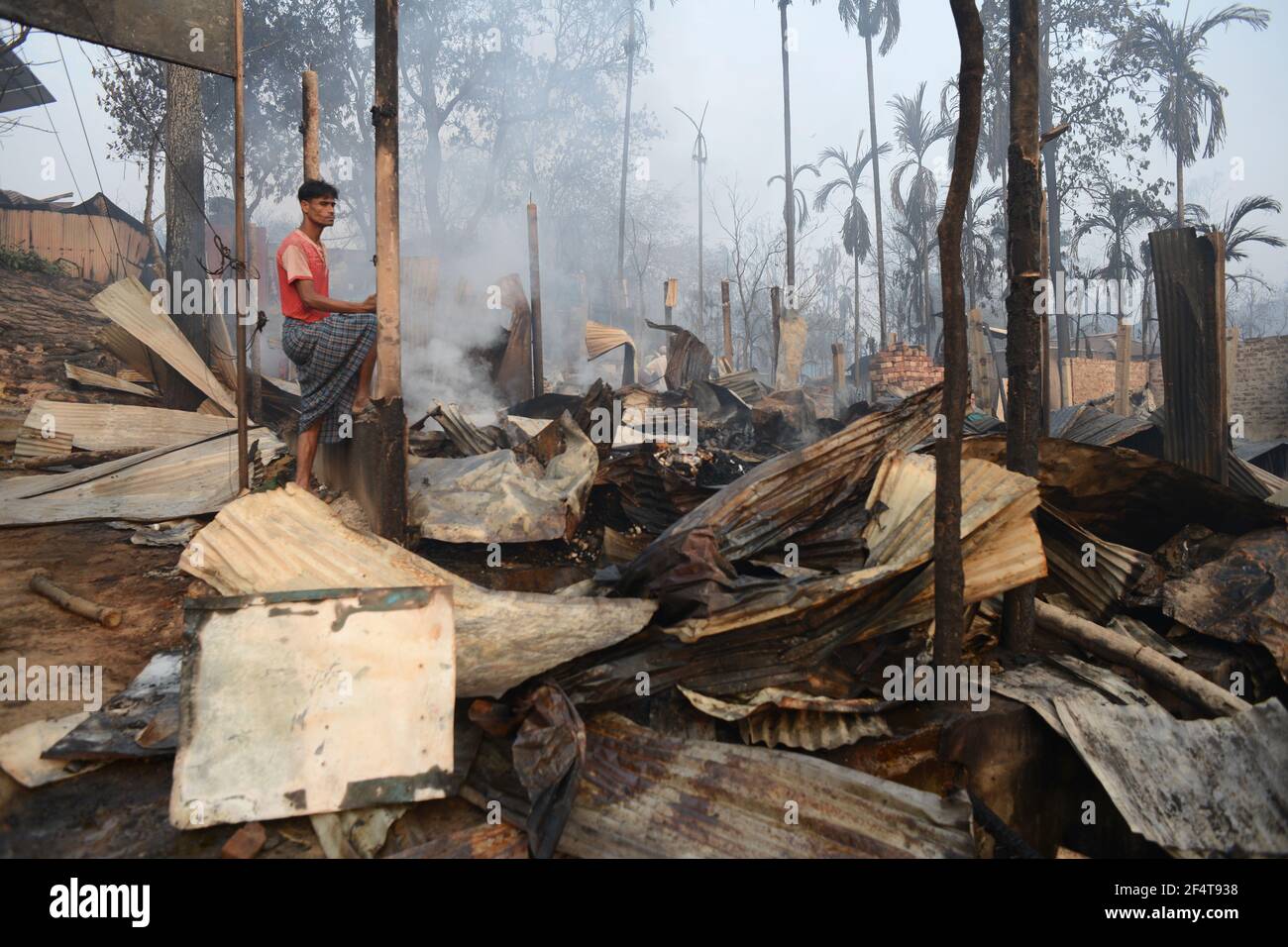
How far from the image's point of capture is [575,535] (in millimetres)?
4590

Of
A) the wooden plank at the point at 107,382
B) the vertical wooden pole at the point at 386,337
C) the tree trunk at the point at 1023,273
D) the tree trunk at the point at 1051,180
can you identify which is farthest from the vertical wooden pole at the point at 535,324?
the tree trunk at the point at 1051,180

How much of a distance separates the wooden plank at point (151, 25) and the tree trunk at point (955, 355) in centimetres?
434

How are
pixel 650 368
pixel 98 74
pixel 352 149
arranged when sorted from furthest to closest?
pixel 352 149 < pixel 650 368 < pixel 98 74

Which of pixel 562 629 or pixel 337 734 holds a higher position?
pixel 562 629

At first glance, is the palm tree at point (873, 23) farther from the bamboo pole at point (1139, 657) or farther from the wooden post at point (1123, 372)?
the bamboo pole at point (1139, 657)

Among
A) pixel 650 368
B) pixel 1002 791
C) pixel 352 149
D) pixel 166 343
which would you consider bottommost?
pixel 1002 791

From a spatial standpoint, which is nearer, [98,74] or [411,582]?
[411,582]

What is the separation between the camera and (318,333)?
4.25m

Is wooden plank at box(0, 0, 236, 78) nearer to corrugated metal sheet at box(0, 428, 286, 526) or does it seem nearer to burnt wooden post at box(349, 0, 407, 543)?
burnt wooden post at box(349, 0, 407, 543)

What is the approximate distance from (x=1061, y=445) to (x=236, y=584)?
388 cm

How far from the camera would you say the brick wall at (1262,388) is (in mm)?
13039
